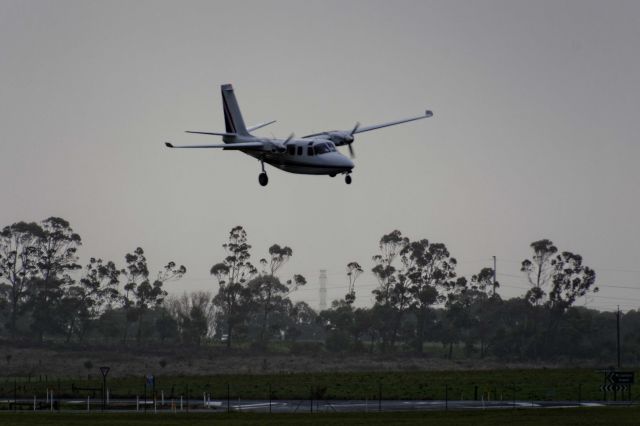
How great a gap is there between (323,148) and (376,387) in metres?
45.5

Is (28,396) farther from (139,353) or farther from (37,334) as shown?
(37,334)

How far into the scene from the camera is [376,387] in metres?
108

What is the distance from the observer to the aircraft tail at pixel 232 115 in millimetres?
77812

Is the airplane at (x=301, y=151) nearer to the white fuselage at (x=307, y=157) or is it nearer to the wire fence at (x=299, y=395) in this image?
the white fuselage at (x=307, y=157)

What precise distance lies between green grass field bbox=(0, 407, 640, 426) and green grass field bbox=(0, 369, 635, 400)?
13.3 m

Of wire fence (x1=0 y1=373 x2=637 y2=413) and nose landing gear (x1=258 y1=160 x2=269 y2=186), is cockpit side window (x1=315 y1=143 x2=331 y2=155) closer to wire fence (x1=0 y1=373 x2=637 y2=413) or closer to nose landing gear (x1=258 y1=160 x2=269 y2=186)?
nose landing gear (x1=258 y1=160 x2=269 y2=186)

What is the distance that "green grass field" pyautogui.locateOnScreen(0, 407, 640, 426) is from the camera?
66.9 m

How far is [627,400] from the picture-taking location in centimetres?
8581

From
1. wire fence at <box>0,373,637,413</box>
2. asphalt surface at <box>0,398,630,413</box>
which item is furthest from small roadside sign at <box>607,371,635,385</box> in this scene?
asphalt surface at <box>0,398,630,413</box>

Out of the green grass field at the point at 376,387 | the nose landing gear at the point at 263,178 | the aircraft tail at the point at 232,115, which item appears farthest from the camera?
the green grass field at the point at 376,387

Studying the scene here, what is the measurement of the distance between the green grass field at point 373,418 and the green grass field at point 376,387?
43.6 ft

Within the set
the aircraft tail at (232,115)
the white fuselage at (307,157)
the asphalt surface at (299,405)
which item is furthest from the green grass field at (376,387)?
the white fuselage at (307,157)

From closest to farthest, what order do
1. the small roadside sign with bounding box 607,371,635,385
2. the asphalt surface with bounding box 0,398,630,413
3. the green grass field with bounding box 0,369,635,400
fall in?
1. the asphalt surface with bounding box 0,398,630,413
2. the small roadside sign with bounding box 607,371,635,385
3. the green grass field with bounding box 0,369,635,400

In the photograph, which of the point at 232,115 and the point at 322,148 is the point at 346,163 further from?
the point at 232,115
